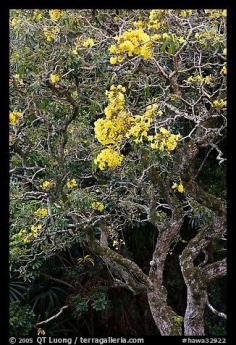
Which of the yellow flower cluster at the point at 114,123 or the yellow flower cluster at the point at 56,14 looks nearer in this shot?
the yellow flower cluster at the point at 114,123

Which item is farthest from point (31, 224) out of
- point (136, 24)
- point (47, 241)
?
point (136, 24)

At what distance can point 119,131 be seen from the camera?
7.99 ft

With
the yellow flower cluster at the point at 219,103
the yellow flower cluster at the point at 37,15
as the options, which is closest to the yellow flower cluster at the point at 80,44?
the yellow flower cluster at the point at 37,15

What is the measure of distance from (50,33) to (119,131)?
0.70 meters

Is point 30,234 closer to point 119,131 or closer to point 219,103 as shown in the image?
point 119,131

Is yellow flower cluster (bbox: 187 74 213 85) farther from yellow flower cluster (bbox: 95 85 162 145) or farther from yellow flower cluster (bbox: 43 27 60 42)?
yellow flower cluster (bbox: 43 27 60 42)

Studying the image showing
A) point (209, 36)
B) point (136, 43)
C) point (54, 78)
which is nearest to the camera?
point (136, 43)

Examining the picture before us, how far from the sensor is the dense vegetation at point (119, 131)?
258cm

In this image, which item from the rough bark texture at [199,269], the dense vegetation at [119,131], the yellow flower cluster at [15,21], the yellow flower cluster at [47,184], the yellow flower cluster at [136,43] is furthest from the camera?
the yellow flower cluster at [47,184]

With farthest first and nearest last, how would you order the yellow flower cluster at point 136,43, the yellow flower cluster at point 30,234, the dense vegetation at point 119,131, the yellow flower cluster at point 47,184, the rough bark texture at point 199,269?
the yellow flower cluster at point 30,234
the yellow flower cluster at point 47,184
the rough bark texture at point 199,269
the dense vegetation at point 119,131
the yellow flower cluster at point 136,43

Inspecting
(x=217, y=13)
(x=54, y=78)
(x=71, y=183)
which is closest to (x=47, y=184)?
(x=71, y=183)

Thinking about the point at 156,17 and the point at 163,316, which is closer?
the point at 156,17

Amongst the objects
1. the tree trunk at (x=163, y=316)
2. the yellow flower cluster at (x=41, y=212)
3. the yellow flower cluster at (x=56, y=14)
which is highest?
the yellow flower cluster at (x=56, y=14)

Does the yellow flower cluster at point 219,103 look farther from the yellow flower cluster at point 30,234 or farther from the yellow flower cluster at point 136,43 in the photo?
the yellow flower cluster at point 30,234
